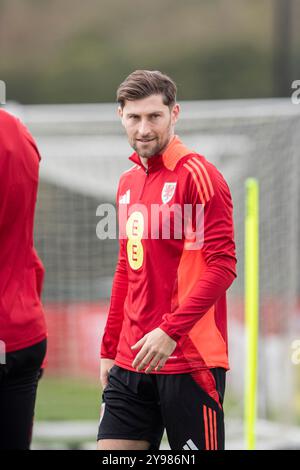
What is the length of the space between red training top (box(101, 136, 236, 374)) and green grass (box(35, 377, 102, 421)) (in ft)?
13.7

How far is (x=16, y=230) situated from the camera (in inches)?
145

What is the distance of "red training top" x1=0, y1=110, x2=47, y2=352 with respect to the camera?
11.9ft

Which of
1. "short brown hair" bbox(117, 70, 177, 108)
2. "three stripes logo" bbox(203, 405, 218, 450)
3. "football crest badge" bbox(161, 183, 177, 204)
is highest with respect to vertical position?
"short brown hair" bbox(117, 70, 177, 108)

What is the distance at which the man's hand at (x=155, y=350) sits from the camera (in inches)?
142

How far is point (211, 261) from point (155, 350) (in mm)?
373

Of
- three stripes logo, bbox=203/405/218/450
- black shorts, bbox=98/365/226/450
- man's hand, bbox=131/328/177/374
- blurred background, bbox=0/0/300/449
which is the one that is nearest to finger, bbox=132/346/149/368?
man's hand, bbox=131/328/177/374

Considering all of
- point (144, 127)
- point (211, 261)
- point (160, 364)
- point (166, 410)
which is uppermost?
point (144, 127)

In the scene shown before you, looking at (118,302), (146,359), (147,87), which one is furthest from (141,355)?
(147,87)

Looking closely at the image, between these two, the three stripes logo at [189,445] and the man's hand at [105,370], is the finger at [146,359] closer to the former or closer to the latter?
the three stripes logo at [189,445]

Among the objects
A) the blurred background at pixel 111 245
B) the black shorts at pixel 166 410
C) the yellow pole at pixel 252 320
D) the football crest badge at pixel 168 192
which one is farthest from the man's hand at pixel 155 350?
the blurred background at pixel 111 245

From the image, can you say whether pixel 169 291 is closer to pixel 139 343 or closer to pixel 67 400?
pixel 139 343

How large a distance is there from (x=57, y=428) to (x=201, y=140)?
2.29 metres

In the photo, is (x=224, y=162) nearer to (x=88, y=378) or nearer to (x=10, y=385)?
(x=88, y=378)

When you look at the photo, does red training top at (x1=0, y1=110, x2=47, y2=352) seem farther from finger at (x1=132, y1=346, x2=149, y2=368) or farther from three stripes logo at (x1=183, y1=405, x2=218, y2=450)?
three stripes logo at (x1=183, y1=405, x2=218, y2=450)
